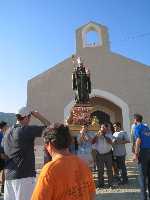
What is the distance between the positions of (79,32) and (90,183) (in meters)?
16.9

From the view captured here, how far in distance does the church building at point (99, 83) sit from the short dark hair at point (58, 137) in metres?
15.2

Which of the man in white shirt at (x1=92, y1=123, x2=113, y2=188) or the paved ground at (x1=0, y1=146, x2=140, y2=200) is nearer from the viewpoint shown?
the paved ground at (x1=0, y1=146, x2=140, y2=200)

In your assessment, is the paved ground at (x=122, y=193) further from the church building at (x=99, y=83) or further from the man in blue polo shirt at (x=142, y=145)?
the church building at (x=99, y=83)

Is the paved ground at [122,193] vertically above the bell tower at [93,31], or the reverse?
the bell tower at [93,31]

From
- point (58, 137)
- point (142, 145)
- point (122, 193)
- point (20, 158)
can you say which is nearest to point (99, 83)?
point (122, 193)

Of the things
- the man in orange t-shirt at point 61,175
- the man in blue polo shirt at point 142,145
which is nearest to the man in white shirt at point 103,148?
the man in blue polo shirt at point 142,145

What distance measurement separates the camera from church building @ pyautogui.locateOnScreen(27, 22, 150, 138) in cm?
1825

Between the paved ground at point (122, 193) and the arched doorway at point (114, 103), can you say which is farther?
the arched doorway at point (114, 103)

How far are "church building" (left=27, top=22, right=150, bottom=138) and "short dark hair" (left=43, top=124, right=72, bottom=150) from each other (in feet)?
49.9

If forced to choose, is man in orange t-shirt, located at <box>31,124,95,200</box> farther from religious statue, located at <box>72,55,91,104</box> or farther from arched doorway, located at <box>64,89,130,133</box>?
arched doorway, located at <box>64,89,130,133</box>

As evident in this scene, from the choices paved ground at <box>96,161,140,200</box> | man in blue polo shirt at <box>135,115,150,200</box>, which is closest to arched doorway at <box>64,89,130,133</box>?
paved ground at <box>96,161,140,200</box>

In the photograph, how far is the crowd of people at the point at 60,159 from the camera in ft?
8.63

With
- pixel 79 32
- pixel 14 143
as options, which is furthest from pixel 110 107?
pixel 14 143

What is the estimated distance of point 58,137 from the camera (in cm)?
272
